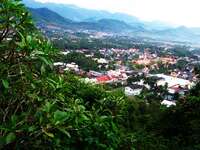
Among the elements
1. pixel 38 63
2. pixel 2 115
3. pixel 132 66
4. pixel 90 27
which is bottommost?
pixel 90 27

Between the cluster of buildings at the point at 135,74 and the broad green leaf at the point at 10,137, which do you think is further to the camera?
the cluster of buildings at the point at 135,74

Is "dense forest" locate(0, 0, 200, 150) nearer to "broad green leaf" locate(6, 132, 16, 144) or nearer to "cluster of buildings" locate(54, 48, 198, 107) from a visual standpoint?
"broad green leaf" locate(6, 132, 16, 144)

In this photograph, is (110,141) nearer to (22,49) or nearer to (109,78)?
(22,49)

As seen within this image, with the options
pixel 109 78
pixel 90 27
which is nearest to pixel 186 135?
pixel 109 78

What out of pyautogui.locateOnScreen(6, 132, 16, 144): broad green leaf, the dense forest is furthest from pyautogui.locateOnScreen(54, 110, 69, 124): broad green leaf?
pyautogui.locateOnScreen(6, 132, 16, 144): broad green leaf

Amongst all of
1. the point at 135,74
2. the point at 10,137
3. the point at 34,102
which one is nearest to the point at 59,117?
the point at 10,137

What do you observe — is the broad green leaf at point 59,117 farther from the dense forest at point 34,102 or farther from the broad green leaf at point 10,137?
the broad green leaf at point 10,137

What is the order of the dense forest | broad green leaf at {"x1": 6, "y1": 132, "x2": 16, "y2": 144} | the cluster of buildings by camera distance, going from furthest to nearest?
the cluster of buildings < the dense forest < broad green leaf at {"x1": 6, "y1": 132, "x2": 16, "y2": 144}

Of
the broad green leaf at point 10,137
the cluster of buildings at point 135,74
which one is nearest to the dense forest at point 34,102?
the broad green leaf at point 10,137

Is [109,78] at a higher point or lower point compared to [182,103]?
lower

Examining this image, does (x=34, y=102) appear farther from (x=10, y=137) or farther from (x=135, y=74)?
(x=135, y=74)

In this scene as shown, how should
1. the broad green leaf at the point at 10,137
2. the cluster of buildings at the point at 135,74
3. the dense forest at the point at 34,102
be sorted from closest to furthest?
the broad green leaf at the point at 10,137
the dense forest at the point at 34,102
the cluster of buildings at the point at 135,74
